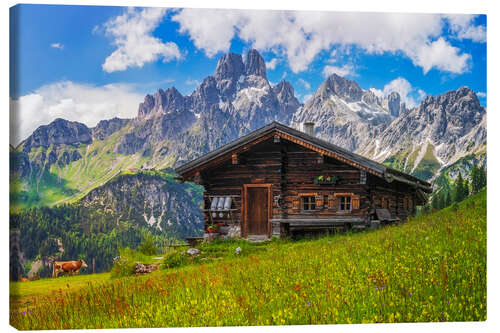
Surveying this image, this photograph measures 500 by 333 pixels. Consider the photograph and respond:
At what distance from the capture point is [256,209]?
18359 mm

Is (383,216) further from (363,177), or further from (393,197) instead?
(393,197)

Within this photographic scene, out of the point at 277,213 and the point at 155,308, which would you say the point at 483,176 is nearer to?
the point at 277,213

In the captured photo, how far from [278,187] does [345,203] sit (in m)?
2.59

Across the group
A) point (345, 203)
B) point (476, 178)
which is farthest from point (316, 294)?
point (345, 203)

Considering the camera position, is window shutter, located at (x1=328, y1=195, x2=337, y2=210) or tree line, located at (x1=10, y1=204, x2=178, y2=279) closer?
window shutter, located at (x1=328, y1=195, x2=337, y2=210)

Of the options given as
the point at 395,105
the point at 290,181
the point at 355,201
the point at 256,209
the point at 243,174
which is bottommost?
the point at 256,209

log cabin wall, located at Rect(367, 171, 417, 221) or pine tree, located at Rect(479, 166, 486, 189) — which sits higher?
pine tree, located at Rect(479, 166, 486, 189)

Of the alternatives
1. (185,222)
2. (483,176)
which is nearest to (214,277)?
(483,176)

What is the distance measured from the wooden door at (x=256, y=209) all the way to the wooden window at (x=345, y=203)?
2.81 metres

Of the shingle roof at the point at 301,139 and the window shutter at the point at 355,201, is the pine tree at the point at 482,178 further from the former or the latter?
the window shutter at the point at 355,201

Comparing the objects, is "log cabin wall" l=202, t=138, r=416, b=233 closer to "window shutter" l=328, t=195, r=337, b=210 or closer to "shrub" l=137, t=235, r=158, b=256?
"window shutter" l=328, t=195, r=337, b=210

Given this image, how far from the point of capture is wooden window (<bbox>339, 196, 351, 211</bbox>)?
58.5 feet

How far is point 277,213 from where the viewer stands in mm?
18125

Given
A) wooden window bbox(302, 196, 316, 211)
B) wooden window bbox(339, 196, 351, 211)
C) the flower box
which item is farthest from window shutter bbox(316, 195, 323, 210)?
wooden window bbox(339, 196, 351, 211)
